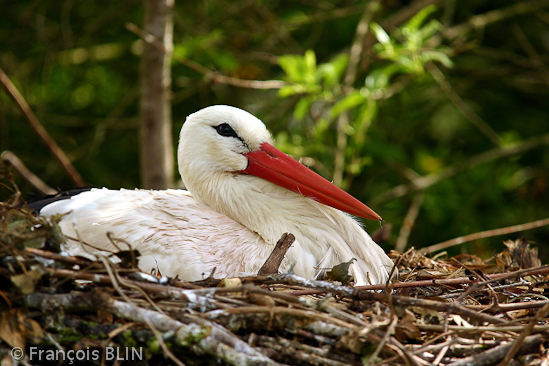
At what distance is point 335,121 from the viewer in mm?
4574

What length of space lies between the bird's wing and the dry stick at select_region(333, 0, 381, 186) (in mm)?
1484

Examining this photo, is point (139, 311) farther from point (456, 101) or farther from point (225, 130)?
point (456, 101)

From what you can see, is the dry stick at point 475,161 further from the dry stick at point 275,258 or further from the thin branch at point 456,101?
the dry stick at point 275,258

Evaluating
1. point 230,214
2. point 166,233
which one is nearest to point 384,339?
point 166,233

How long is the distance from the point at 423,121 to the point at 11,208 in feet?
12.5

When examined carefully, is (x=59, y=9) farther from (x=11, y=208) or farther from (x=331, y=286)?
(x=331, y=286)

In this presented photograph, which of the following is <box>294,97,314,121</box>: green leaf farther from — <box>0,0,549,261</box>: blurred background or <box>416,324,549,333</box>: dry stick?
<box>416,324,549,333</box>: dry stick

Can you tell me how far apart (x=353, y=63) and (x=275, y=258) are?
2.47 m

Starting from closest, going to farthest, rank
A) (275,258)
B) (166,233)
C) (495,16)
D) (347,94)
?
(275,258)
(166,233)
(347,94)
(495,16)

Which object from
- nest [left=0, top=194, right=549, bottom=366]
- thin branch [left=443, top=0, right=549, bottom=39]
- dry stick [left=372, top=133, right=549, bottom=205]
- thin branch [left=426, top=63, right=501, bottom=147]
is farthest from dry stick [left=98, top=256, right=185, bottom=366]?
thin branch [left=443, top=0, right=549, bottom=39]

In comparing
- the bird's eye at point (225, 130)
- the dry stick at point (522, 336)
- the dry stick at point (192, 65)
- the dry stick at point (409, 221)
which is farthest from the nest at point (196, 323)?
the dry stick at point (409, 221)

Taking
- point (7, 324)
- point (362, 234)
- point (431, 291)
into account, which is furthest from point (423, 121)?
point (7, 324)

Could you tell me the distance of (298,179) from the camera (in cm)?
270

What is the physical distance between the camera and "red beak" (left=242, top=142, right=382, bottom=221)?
8.62 feet
